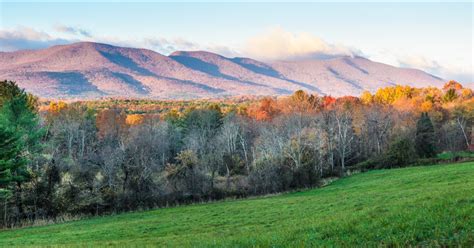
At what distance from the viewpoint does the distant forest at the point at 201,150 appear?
40.5 metres

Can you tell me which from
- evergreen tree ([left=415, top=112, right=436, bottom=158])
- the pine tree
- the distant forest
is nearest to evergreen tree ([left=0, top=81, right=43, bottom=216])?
the pine tree

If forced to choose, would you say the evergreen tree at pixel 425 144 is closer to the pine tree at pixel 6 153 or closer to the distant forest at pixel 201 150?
the distant forest at pixel 201 150

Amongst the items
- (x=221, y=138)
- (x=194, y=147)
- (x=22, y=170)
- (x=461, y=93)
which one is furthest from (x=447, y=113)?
(x=22, y=170)

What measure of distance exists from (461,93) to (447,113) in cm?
2022

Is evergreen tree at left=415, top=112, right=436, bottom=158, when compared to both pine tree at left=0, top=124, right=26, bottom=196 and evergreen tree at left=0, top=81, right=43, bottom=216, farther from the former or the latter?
pine tree at left=0, top=124, right=26, bottom=196

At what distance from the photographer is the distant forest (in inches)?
1594

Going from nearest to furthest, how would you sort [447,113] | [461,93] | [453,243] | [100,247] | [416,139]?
[453,243], [100,247], [416,139], [447,113], [461,93]

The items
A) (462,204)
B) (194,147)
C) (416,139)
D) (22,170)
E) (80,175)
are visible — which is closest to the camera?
(462,204)

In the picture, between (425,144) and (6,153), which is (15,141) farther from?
(425,144)

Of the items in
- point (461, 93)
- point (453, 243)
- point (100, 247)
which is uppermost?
point (461, 93)

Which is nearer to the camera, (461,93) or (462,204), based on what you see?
(462,204)

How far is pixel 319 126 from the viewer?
232 ft

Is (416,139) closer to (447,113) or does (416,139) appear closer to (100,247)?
(447,113)

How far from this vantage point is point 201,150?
2945 inches
